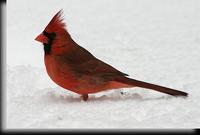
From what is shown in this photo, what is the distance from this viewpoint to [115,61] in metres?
6.00

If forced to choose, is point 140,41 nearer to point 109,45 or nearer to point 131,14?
point 109,45

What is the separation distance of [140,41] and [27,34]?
1.39 metres

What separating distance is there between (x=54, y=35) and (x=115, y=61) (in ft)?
5.73

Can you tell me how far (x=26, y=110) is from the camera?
414cm

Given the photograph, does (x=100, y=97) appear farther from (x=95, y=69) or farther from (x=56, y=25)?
(x=56, y=25)

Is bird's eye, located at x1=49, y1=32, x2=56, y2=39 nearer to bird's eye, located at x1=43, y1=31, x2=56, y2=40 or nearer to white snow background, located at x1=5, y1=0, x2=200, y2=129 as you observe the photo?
bird's eye, located at x1=43, y1=31, x2=56, y2=40

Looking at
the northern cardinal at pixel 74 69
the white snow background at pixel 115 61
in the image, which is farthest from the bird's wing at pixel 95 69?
the white snow background at pixel 115 61

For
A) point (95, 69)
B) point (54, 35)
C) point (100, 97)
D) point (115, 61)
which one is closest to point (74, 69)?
point (95, 69)

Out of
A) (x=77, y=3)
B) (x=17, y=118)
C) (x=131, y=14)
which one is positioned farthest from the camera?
(x=77, y=3)

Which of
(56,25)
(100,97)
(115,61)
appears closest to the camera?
(56,25)

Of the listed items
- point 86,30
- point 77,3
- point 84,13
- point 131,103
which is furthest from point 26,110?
point 77,3

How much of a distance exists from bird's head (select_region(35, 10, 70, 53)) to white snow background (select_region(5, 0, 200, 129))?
433 mm

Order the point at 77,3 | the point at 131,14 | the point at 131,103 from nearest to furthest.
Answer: the point at 131,103 → the point at 131,14 → the point at 77,3

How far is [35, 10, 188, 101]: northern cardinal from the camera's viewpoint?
4.30 m
